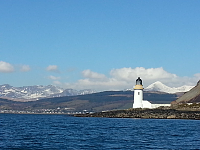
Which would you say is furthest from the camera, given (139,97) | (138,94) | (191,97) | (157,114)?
(191,97)

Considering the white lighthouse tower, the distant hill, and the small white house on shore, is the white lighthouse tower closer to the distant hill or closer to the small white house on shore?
the small white house on shore

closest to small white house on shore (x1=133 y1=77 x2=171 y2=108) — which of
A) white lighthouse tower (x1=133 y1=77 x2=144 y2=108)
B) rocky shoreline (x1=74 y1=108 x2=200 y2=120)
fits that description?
white lighthouse tower (x1=133 y1=77 x2=144 y2=108)

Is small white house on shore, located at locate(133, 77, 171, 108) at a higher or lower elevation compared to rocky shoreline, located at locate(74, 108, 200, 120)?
higher

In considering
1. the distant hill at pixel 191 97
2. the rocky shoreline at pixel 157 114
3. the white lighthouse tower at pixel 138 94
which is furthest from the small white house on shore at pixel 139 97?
the distant hill at pixel 191 97

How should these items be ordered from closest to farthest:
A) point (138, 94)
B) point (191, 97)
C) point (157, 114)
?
point (157, 114)
point (138, 94)
point (191, 97)

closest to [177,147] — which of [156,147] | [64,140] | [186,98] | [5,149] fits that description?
[156,147]

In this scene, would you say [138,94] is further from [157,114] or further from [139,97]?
[157,114]

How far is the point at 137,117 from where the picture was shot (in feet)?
373

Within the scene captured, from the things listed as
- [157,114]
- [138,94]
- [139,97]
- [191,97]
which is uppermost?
[191,97]

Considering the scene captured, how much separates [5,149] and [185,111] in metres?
78.5

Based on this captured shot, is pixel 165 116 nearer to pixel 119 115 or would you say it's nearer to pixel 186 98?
pixel 119 115

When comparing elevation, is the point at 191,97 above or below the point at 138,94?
above

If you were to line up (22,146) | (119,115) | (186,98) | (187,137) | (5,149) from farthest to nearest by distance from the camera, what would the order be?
1. (186,98)
2. (119,115)
3. (187,137)
4. (22,146)
5. (5,149)

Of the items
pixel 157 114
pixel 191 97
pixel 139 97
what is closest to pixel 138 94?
pixel 139 97
